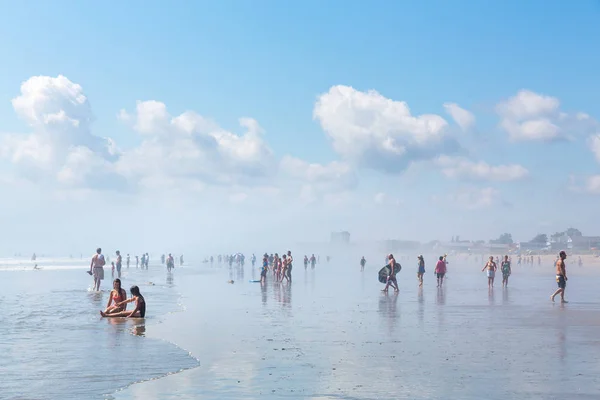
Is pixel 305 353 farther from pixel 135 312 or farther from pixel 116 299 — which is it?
pixel 116 299

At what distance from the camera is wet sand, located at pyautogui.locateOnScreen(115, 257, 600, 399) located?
32.3ft

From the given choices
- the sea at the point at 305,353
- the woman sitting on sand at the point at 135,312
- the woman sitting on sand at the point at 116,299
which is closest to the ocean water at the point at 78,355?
the sea at the point at 305,353

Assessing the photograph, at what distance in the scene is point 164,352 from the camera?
1377 centimetres

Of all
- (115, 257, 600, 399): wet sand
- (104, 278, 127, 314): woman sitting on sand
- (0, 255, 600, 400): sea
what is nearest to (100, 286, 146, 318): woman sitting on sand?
(104, 278, 127, 314): woman sitting on sand

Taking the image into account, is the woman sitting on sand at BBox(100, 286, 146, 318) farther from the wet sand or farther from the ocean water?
the wet sand

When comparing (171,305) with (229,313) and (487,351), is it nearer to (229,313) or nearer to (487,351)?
(229,313)

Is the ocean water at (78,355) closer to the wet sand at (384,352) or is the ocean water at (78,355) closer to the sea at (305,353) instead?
the sea at (305,353)

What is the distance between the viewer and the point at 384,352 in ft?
43.9

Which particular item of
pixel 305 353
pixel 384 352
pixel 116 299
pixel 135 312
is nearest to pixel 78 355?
pixel 305 353

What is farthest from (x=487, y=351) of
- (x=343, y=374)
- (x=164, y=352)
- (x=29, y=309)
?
(x=29, y=309)

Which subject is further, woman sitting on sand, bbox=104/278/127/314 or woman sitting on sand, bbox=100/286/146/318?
woman sitting on sand, bbox=104/278/127/314

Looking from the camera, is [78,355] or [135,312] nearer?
[78,355]

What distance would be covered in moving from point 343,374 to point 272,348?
3.23 metres

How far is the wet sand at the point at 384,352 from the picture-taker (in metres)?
9.84
